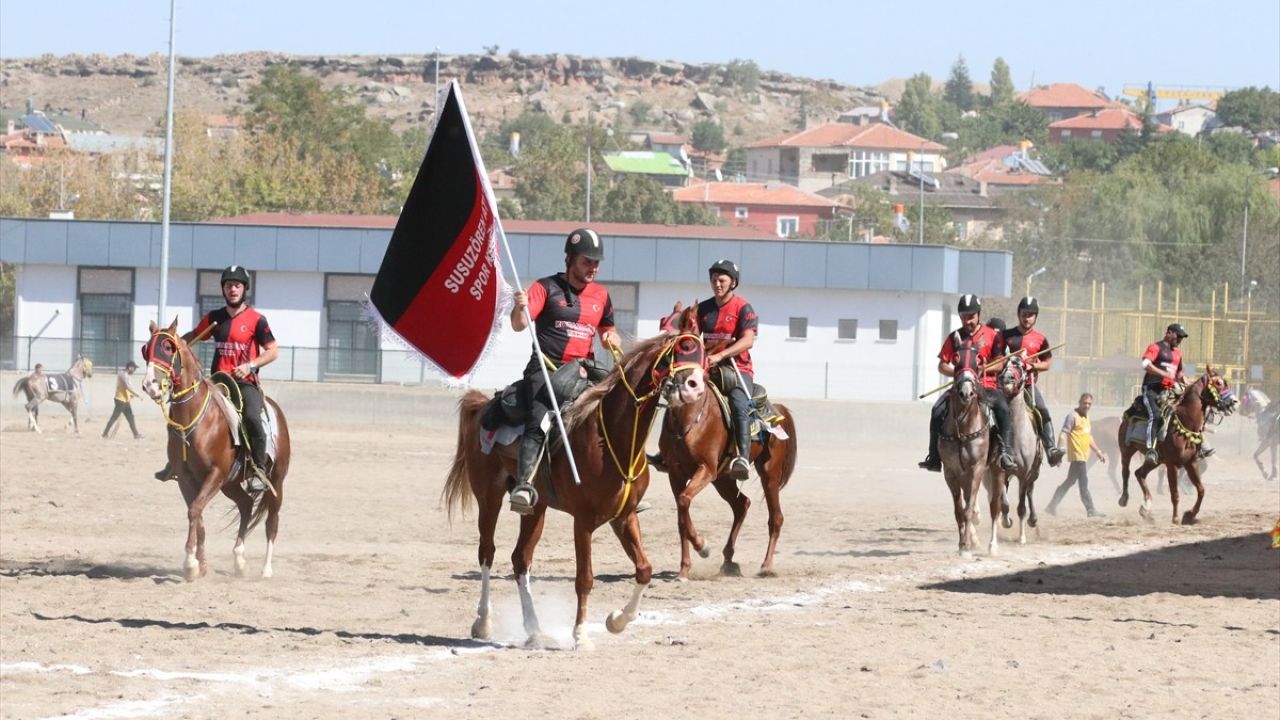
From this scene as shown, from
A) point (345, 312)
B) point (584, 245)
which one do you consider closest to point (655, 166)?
point (345, 312)

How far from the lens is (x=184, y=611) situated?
13891mm

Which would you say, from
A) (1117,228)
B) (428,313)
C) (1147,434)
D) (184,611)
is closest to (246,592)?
(184,611)

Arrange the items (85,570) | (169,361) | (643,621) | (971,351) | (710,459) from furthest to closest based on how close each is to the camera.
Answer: (971,351) < (85,570) < (710,459) < (169,361) < (643,621)

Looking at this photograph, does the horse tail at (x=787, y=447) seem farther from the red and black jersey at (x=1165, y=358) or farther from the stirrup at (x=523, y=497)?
the red and black jersey at (x=1165, y=358)

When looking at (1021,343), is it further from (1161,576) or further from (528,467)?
(528,467)

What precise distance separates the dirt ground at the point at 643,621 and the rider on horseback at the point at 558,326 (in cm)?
125

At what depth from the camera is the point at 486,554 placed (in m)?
12.9

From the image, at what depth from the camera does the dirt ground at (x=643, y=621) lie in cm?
1074

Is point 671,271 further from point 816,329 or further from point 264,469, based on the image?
point 264,469

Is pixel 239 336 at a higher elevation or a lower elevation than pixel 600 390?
higher

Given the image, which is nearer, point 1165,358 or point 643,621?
point 643,621

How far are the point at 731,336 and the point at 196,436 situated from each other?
4.54 meters

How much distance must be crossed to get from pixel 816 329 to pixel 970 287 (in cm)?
486

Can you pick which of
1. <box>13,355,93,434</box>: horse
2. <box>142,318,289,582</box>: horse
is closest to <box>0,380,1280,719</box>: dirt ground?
<box>142,318,289,582</box>: horse
